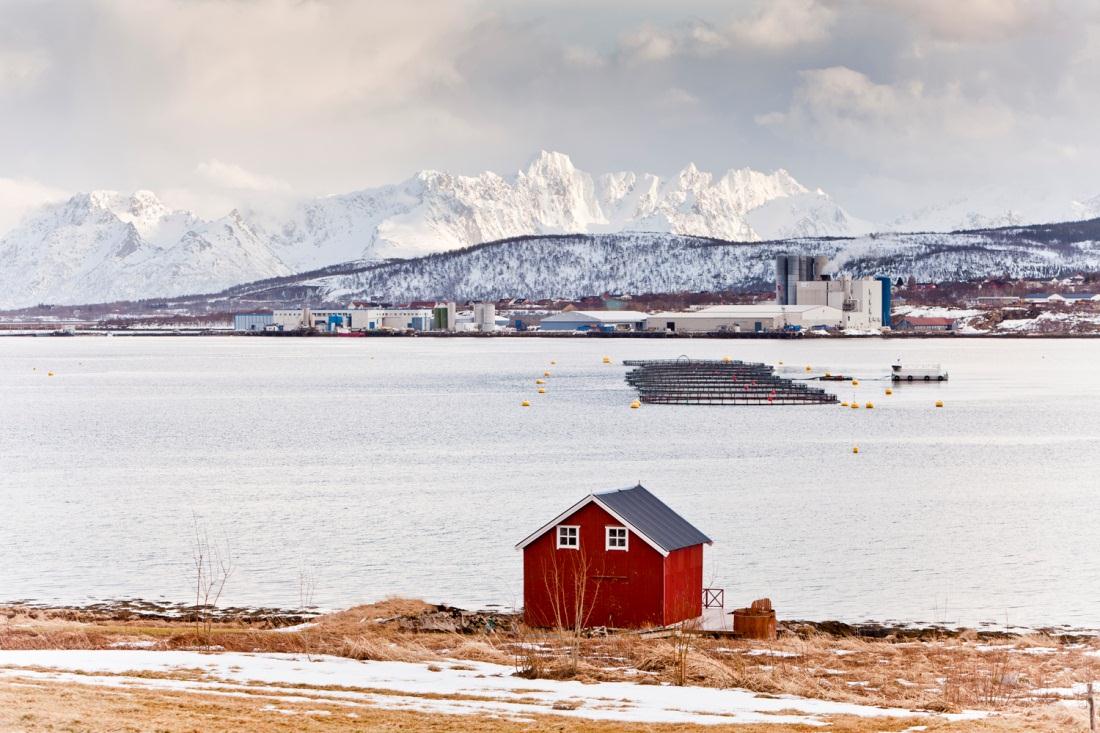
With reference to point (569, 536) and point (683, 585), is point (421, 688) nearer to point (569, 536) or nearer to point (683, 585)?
point (569, 536)

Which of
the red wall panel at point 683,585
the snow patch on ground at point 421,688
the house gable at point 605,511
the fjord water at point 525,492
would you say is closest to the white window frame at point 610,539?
the house gable at point 605,511

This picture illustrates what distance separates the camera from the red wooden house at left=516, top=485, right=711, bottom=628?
28.2 m

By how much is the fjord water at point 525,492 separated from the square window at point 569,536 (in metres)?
5.49

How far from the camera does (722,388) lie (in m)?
109

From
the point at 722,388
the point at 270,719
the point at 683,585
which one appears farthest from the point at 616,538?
the point at 722,388

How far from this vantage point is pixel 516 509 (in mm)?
48781

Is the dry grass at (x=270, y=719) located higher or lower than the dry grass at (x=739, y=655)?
higher

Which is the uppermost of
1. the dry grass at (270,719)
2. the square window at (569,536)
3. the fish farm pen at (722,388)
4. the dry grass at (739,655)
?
the fish farm pen at (722,388)

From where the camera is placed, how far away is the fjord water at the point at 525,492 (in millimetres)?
36438

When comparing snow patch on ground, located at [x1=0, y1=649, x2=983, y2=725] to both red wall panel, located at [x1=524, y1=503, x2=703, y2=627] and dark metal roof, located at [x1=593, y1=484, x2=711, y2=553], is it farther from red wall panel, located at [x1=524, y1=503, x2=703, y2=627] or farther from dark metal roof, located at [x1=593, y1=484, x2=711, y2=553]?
dark metal roof, located at [x1=593, y1=484, x2=711, y2=553]

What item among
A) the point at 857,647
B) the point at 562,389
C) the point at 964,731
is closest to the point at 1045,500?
the point at 857,647

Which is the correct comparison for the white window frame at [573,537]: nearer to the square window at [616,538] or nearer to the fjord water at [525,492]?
the square window at [616,538]

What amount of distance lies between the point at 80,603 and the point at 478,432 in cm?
4704

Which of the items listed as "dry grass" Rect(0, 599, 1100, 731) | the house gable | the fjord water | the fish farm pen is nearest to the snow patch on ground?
"dry grass" Rect(0, 599, 1100, 731)
